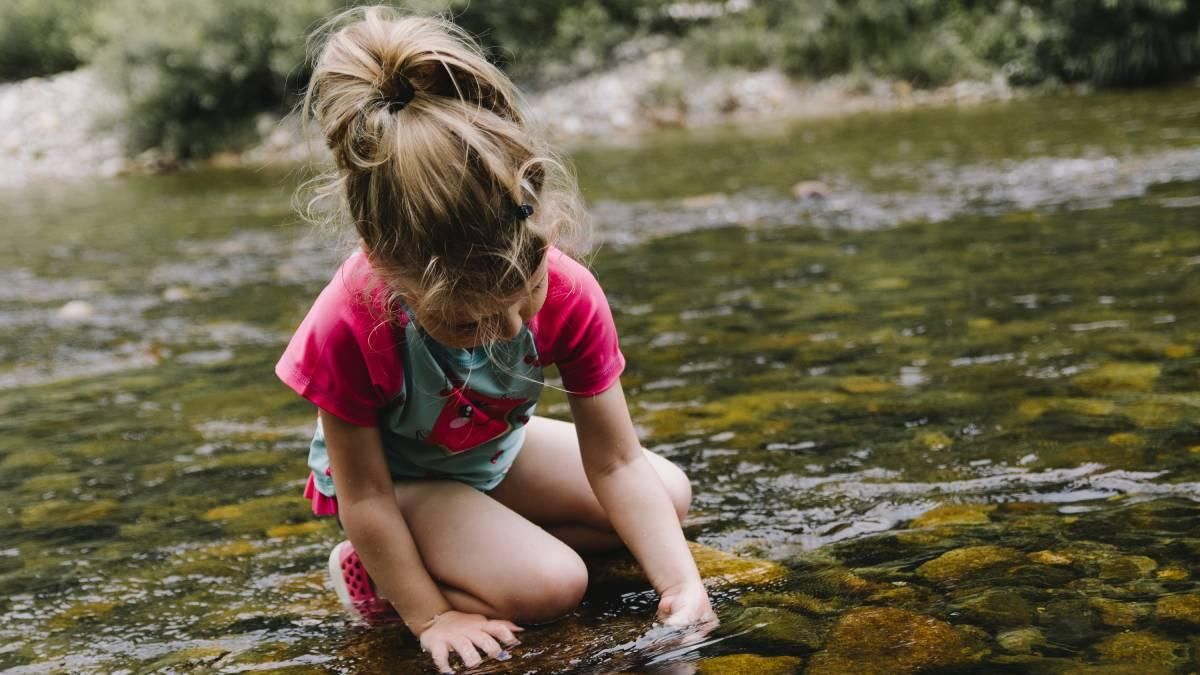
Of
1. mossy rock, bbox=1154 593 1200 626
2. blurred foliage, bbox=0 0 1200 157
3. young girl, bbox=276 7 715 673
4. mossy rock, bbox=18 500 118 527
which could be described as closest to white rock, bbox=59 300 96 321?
mossy rock, bbox=18 500 118 527

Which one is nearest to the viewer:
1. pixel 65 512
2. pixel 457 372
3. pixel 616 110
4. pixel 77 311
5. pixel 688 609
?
pixel 688 609

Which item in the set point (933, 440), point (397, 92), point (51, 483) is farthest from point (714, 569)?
point (51, 483)

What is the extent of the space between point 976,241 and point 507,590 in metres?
3.81

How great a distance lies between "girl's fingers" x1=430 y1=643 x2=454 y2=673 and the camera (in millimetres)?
2049

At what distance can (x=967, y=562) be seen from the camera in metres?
2.17

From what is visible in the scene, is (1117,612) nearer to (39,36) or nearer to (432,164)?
(432,164)

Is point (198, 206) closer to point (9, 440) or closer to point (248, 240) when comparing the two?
point (248, 240)

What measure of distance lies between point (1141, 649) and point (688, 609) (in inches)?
28.2

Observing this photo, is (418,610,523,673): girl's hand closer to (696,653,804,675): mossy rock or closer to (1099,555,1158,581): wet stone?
(696,653,804,675): mossy rock

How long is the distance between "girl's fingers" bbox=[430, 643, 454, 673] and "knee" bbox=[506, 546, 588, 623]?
0.16m

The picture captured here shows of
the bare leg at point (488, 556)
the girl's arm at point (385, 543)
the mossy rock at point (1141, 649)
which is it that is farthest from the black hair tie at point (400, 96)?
the mossy rock at point (1141, 649)

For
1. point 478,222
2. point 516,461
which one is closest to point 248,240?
point 516,461

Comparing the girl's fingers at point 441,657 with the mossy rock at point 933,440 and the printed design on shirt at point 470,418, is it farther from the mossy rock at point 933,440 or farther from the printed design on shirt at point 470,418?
the mossy rock at point 933,440

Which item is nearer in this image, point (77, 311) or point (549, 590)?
point (549, 590)
